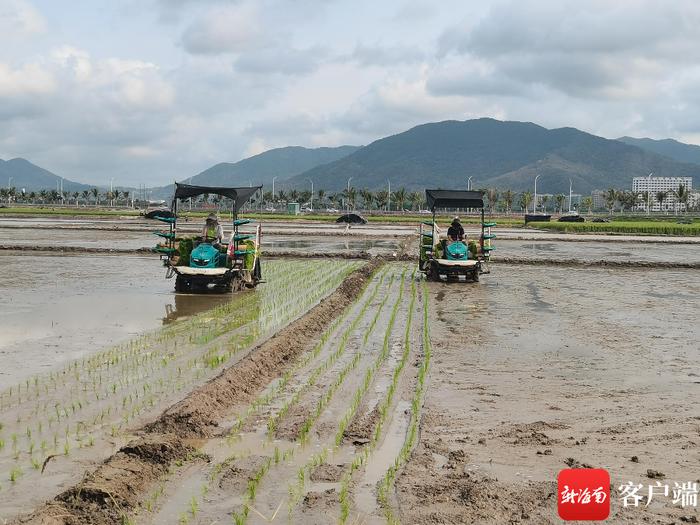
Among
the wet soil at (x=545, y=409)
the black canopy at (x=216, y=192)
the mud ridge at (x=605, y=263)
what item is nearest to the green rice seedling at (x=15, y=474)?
the wet soil at (x=545, y=409)

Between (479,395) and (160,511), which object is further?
(479,395)

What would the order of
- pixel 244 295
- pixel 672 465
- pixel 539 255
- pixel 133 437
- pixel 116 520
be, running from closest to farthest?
pixel 116 520 < pixel 672 465 < pixel 133 437 < pixel 244 295 < pixel 539 255

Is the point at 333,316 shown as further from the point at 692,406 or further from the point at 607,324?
the point at 692,406

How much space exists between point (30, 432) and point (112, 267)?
1661 centimetres

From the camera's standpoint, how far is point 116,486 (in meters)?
4.80

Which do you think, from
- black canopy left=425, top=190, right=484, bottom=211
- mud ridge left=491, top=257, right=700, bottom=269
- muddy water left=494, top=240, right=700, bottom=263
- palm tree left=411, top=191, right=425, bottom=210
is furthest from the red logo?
palm tree left=411, top=191, right=425, bottom=210

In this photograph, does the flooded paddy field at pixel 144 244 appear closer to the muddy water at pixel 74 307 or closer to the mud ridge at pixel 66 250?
the mud ridge at pixel 66 250

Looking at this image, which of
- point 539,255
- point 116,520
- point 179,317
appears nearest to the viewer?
point 116,520

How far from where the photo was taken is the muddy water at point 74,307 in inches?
376

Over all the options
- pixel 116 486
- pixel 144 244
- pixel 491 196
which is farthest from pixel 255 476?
pixel 144 244

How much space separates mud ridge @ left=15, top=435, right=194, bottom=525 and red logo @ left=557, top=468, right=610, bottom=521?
2639 millimetres

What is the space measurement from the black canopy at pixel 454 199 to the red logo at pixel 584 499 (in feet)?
48.2

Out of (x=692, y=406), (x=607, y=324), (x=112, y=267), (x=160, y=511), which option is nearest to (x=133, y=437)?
(x=160, y=511)

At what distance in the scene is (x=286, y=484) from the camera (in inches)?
201
